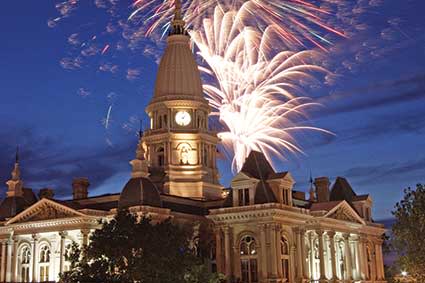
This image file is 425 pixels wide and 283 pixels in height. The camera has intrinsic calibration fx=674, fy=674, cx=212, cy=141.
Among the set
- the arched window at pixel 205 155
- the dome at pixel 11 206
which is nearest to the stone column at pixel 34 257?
the dome at pixel 11 206

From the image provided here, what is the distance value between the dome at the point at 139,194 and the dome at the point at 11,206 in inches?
763

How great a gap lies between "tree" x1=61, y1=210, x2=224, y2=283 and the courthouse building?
1342 centimetres

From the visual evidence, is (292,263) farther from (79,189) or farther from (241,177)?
(79,189)

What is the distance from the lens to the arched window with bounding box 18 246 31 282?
8388cm

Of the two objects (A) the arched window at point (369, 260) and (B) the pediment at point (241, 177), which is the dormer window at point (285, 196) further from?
(A) the arched window at point (369, 260)

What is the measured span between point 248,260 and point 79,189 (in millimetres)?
31368

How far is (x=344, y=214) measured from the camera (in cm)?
8794

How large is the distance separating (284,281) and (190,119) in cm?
3018

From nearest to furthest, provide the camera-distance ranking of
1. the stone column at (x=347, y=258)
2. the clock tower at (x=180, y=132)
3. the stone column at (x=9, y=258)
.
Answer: the stone column at (x=9, y=258) → the stone column at (x=347, y=258) → the clock tower at (x=180, y=132)

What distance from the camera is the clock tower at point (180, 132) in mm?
92188

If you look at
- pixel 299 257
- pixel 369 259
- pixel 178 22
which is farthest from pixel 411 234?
pixel 178 22

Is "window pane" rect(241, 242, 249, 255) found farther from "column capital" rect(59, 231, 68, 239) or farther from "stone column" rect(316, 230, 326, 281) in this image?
"column capital" rect(59, 231, 68, 239)

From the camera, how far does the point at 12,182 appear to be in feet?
305

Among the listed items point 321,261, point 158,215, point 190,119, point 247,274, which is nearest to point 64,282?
point 158,215
